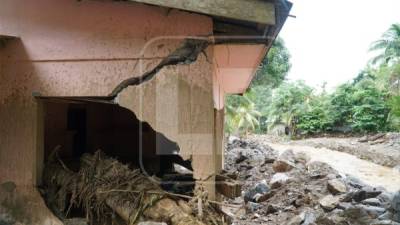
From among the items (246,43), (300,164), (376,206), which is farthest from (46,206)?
(300,164)

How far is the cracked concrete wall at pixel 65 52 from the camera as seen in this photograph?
384 cm

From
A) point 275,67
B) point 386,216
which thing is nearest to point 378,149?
point 275,67

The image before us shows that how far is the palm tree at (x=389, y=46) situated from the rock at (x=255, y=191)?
22519mm

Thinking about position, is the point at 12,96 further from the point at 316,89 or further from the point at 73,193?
the point at 316,89

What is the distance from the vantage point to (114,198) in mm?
3857

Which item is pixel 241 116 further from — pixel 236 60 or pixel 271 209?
pixel 236 60

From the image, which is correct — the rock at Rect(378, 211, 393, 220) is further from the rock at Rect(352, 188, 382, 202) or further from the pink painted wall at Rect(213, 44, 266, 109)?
the pink painted wall at Rect(213, 44, 266, 109)

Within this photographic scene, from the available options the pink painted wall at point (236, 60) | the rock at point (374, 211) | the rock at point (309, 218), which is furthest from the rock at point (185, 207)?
the rock at point (374, 211)

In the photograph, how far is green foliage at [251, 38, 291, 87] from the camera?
2108 cm

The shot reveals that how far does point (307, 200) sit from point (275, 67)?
14.6m

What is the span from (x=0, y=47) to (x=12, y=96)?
1.70 feet

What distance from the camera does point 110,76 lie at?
3.86 meters

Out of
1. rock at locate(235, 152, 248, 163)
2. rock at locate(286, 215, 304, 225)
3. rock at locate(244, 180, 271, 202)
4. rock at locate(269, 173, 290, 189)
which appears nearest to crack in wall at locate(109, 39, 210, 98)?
rock at locate(286, 215, 304, 225)

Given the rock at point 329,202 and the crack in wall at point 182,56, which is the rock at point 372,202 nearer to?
the rock at point 329,202
